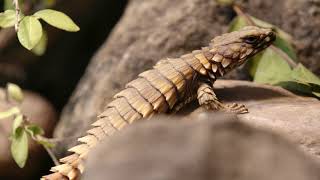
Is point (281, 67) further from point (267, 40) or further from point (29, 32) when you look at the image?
point (29, 32)

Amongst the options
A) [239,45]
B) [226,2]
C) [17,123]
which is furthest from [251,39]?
[17,123]

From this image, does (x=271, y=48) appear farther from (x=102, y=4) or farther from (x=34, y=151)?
(x=102, y=4)

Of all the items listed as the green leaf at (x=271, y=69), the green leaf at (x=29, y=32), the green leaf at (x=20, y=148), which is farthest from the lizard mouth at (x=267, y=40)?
the green leaf at (x=20, y=148)

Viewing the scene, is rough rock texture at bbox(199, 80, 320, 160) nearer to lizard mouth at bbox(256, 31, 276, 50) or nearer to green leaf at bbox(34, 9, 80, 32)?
lizard mouth at bbox(256, 31, 276, 50)

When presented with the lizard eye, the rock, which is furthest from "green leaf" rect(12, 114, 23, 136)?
the lizard eye

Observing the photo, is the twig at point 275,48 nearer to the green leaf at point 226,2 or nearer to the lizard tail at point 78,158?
the green leaf at point 226,2

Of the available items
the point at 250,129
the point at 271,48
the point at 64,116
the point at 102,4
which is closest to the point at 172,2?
the point at 271,48
